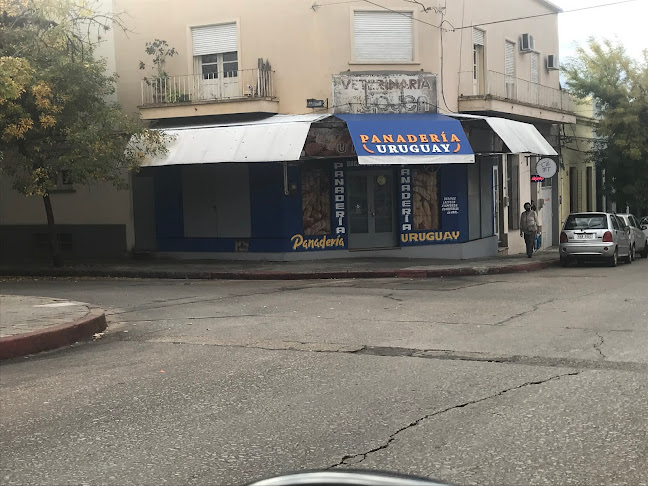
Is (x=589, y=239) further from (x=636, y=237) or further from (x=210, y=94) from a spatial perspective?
(x=210, y=94)

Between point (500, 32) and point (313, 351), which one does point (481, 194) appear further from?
point (313, 351)

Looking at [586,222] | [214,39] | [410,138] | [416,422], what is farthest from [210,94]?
[416,422]

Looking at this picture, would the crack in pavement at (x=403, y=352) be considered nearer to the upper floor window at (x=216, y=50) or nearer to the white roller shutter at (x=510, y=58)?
the upper floor window at (x=216, y=50)

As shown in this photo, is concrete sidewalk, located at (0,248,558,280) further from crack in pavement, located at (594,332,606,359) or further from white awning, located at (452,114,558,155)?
crack in pavement, located at (594,332,606,359)

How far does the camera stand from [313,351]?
28.3 ft

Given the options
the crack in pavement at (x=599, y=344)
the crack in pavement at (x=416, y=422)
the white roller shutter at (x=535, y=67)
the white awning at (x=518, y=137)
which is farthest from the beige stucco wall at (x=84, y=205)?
the crack in pavement at (x=416, y=422)

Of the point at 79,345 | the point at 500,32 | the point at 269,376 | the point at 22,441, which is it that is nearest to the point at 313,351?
the point at 269,376

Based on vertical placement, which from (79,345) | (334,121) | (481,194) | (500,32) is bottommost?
(79,345)

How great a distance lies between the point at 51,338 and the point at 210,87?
1357 centimetres

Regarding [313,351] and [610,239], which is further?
[610,239]

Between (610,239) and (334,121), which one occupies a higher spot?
(334,121)

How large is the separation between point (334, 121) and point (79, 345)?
12.0m

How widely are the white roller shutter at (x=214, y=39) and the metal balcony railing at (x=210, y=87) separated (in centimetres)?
69

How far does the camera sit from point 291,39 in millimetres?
21172
